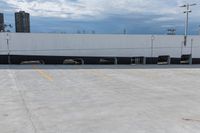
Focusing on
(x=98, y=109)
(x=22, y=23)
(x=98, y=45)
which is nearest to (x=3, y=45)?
(x=98, y=45)

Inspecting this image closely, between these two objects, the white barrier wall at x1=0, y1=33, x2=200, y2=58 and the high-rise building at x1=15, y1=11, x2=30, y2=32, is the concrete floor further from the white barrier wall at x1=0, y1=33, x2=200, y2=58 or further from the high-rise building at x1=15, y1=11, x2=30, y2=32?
the high-rise building at x1=15, y1=11, x2=30, y2=32

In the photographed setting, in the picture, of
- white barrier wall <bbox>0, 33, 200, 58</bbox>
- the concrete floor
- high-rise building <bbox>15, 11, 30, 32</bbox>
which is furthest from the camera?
high-rise building <bbox>15, 11, 30, 32</bbox>

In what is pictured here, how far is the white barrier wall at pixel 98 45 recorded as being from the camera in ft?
78.5

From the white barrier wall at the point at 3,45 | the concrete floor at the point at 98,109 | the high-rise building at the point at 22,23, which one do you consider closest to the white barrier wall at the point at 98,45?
the white barrier wall at the point at 3,45

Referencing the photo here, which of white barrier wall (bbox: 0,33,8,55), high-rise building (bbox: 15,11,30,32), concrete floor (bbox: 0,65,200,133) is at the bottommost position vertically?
concrete floor (bbox: 0,65,200,133)

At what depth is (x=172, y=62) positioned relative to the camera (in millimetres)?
26391

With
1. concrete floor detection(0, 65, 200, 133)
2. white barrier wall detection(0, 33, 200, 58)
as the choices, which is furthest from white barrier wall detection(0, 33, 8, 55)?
concrete floor detection(0, 65, 200, 133)

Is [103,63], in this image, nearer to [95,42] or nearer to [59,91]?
[95,42]

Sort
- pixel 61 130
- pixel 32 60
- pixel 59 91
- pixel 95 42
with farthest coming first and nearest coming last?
pixel 95 42 < pixel 32 60 < pixel 59 91 < pixel 61 130

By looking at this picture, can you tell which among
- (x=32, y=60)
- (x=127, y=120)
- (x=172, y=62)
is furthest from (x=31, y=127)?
(x=172, y=62)

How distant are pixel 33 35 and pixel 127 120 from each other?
765 inches

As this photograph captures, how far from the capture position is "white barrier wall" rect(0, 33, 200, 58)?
2394 cm

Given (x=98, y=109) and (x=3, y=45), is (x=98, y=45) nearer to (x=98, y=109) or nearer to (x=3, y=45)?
(x=3, y=45)

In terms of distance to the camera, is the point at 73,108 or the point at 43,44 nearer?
the point at 73,108
